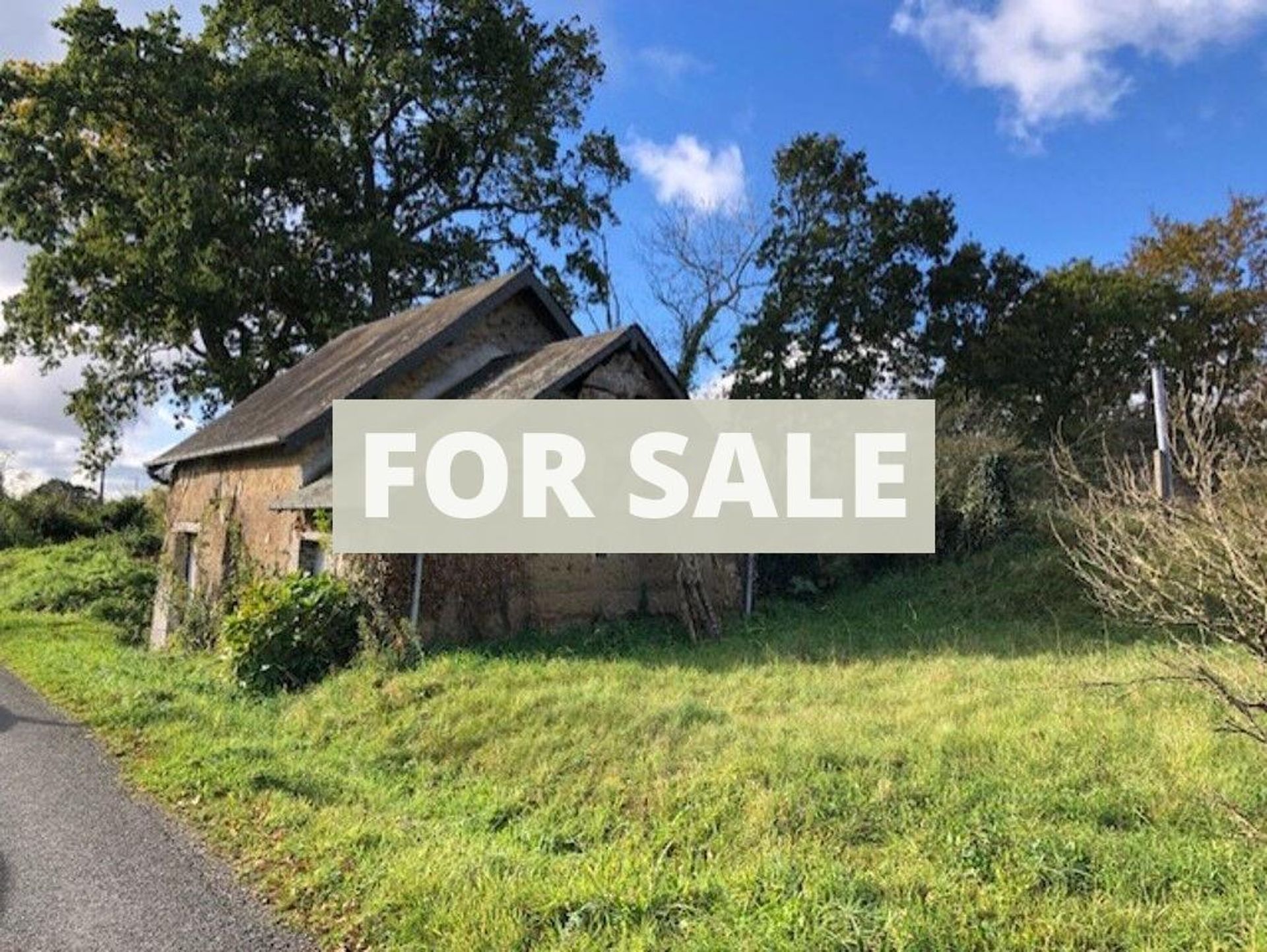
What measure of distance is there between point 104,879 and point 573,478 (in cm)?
786

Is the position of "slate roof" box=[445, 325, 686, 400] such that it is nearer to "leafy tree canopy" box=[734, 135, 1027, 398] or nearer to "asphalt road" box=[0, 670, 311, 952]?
"asphalt road" box=[0, 670, 311, 952]

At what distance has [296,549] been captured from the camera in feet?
42.1

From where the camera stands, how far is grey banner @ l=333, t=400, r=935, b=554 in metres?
11.7

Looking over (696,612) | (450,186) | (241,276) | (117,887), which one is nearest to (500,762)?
(117,887)

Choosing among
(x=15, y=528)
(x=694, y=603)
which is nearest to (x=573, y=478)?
(x=694, y=603)

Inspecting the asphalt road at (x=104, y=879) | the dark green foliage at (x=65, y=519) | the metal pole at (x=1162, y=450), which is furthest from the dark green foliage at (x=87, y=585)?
the metal pole at (x=1162, y=450)

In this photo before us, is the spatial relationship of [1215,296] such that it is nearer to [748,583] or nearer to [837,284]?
[837,284]

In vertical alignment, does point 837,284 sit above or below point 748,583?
above

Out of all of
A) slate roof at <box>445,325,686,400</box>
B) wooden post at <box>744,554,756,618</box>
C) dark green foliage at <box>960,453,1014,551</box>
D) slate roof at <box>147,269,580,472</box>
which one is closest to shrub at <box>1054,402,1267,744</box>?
slate roof at <box>445,325,686,400</box>

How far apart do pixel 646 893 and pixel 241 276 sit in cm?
2314

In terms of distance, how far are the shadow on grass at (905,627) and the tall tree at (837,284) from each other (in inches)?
600

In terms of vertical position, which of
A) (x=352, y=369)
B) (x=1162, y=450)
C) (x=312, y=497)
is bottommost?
(x=312, y=497)

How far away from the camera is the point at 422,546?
36.4 ft

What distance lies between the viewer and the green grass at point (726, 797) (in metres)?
4.23
